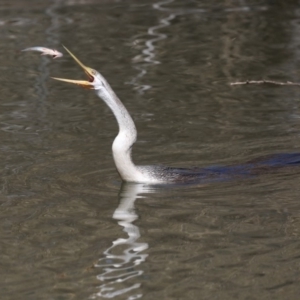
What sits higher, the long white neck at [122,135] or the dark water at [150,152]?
the long white neck at [122,135]

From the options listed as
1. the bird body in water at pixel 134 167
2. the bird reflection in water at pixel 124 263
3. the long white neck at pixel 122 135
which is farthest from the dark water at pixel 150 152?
the long white neck at pixel 122 135

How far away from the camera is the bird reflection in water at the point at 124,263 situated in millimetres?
6781

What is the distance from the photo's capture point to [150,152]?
35.9ft

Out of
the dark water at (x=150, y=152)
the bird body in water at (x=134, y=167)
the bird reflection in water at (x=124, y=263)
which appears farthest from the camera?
the bird body in water at (x=134, y=167)

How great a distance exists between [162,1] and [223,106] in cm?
837

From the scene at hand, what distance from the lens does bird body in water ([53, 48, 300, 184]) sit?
9.34 m

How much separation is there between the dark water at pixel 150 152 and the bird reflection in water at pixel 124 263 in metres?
0.02

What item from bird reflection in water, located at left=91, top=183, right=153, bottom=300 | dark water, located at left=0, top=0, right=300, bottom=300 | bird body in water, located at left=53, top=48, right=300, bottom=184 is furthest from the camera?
bird body in water, located at left=53, top=48, right=300, bottom=184

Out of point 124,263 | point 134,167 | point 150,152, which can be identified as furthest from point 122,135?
point 124,263

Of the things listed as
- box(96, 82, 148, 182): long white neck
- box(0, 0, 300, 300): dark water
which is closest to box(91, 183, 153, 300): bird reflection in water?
box(0, 0, 300, 300): dark water

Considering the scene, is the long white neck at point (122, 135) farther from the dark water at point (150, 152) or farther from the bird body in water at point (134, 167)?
the dark water at point (150, 152)

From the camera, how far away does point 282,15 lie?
19094mm

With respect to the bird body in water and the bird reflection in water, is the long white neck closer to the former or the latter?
the bird body in water

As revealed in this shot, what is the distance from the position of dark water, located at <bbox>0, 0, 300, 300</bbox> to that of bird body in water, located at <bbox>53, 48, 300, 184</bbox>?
0.16 metres
